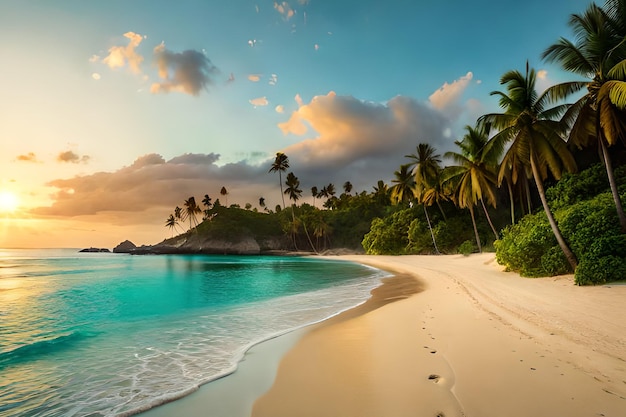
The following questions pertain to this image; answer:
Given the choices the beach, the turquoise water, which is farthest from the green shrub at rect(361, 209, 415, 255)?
the beach

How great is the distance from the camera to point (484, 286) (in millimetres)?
11688

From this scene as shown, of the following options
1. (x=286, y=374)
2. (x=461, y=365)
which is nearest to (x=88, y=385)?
(x=286, y=374)

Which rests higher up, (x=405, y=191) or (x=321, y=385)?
(x=405, y=191)

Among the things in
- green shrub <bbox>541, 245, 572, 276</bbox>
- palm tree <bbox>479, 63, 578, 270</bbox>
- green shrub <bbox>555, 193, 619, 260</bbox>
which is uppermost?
palm tree <bbox>479, 63, 578, 270</bbox>

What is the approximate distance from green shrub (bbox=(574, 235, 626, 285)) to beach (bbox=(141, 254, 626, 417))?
211 cm

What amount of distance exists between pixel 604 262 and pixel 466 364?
8695 millimetres

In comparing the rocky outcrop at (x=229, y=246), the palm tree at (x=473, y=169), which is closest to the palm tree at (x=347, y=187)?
the rocky outcrop at (x=229, y=246)

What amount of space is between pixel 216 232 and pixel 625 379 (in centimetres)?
9921

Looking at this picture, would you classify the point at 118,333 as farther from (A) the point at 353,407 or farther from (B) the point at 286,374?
(A) the point at 353,407

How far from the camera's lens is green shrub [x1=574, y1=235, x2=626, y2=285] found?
9539 mm

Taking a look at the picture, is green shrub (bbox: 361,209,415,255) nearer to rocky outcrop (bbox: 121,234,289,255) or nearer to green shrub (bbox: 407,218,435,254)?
green shrub (bbox: 407,218,435,254)

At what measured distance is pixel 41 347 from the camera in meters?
7.28

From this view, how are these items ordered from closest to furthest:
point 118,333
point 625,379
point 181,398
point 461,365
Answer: point 625,379, point 181,398, point 461,365, point 118,333

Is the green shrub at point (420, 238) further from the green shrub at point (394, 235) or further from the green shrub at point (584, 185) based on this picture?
the green shrub at point (584, 185)
